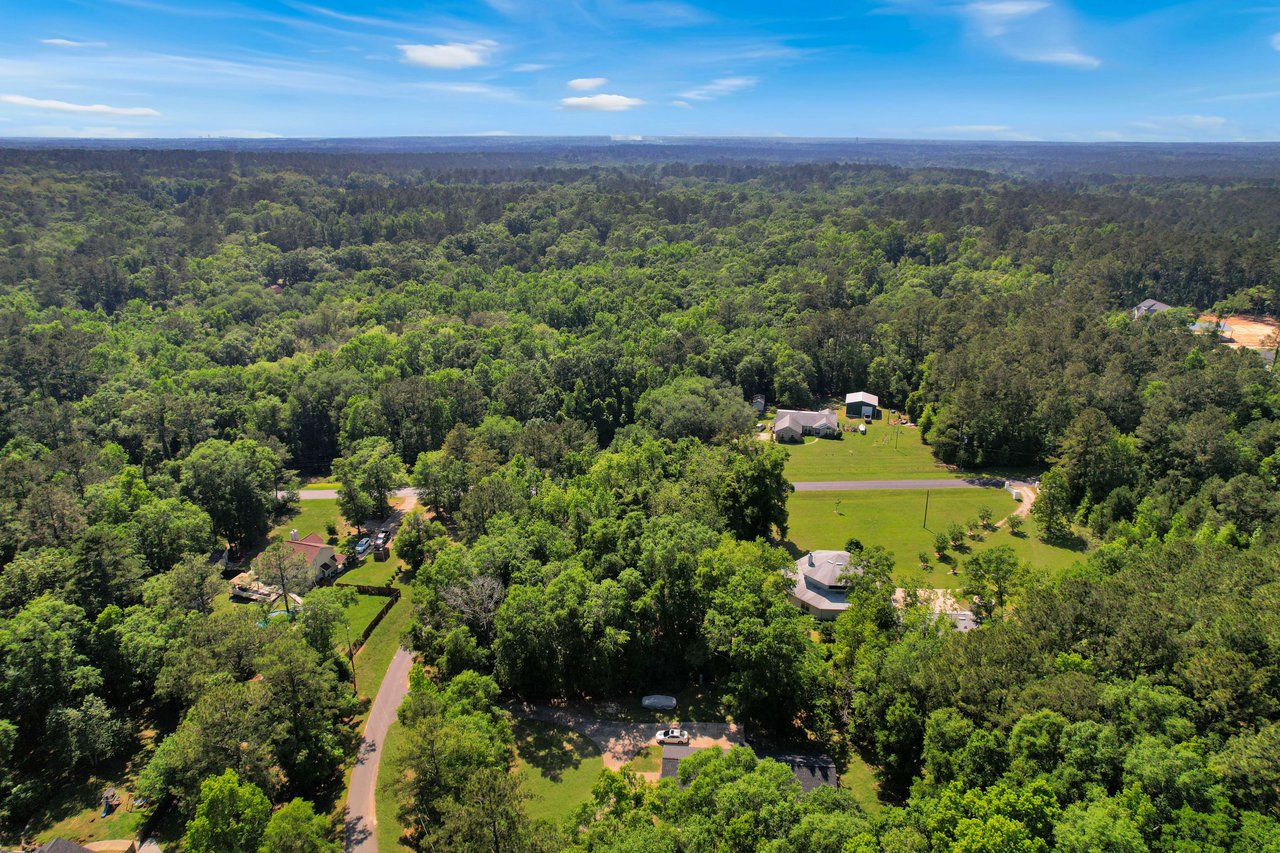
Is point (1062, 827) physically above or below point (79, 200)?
below

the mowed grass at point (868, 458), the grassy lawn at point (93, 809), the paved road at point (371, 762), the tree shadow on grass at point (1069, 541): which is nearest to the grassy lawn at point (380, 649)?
the paved road at point (371, 762)

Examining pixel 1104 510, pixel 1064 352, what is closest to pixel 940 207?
pixel 1064 352

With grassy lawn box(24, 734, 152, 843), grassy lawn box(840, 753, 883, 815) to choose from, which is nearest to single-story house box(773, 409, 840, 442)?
grassy lawn box(840, 753, 883, 815)

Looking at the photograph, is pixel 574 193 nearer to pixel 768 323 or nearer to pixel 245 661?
pixel 768 323

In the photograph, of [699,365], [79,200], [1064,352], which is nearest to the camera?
[1064,352]

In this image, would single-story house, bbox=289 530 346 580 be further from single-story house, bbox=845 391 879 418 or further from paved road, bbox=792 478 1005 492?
single-story house, bbox=845 391 879 418

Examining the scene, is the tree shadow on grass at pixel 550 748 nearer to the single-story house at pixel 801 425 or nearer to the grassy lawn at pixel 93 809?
the grassy lawn at pixel 93 809
